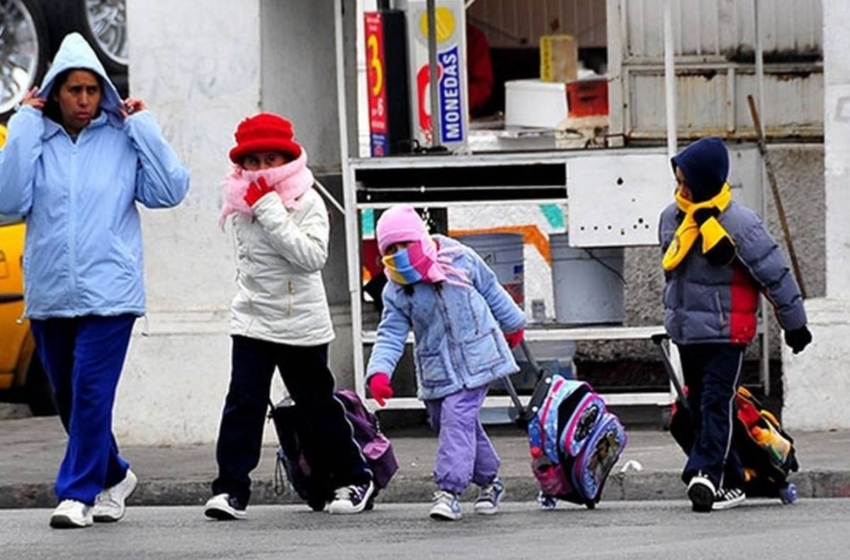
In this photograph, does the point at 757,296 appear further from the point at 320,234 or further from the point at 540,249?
the point at 540,249

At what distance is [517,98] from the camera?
1905 centimetres

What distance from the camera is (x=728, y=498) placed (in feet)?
33.1

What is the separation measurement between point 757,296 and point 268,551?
2.45 m

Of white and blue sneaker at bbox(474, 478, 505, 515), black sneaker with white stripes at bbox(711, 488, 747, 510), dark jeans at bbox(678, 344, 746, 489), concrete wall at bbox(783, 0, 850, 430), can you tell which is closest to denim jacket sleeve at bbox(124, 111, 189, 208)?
white and blue sneaker at bbox(474, 478, 505, 515)

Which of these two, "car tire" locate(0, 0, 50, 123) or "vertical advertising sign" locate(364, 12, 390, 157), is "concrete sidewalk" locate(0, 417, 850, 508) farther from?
"car tire" locate(0, 0, 50, 123)

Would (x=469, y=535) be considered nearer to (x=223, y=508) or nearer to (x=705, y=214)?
(x=223, y=508)

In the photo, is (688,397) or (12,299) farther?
(12,299)

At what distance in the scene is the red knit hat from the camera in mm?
9906

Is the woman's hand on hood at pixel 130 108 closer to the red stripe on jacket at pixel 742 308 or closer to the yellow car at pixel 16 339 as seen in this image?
the red stripe on jacket at pixel 742 308

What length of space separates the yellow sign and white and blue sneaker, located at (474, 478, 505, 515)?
3.93 m

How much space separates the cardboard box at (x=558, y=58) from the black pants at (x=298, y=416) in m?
8.84

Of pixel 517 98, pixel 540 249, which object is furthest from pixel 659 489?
pixel 517 98

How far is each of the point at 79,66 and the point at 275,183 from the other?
2.87 feet

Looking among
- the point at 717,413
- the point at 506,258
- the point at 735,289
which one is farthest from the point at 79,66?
the point at 506,258
